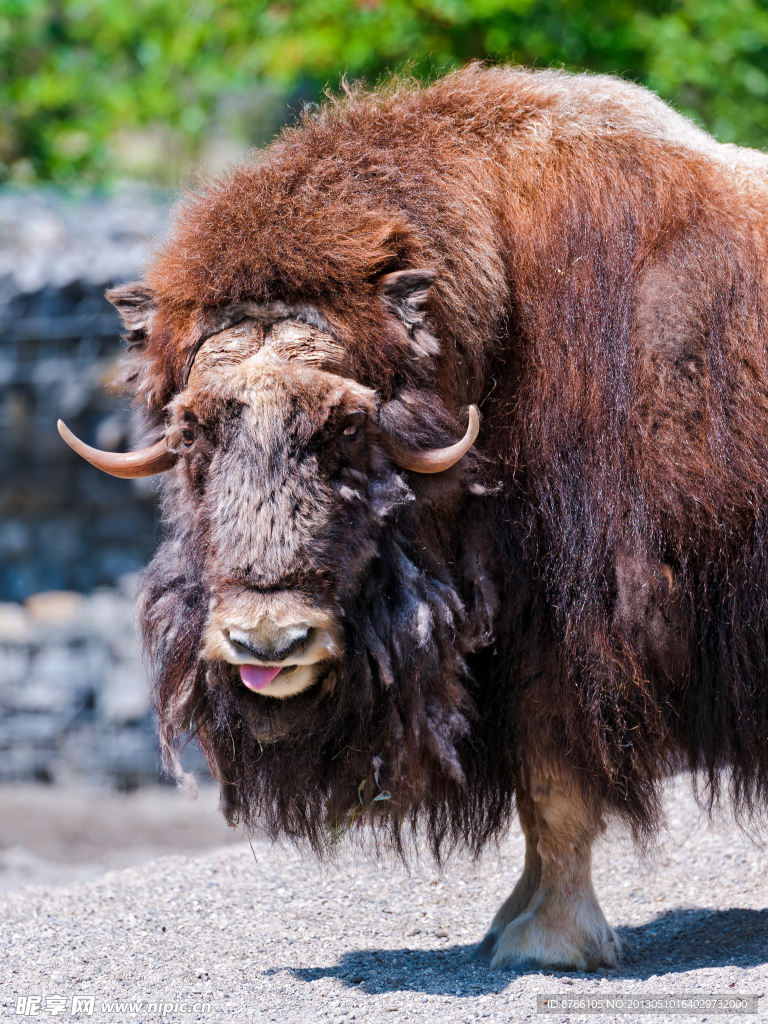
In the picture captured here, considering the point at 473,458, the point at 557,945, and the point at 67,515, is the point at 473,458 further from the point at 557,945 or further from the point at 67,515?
the point at 67,515

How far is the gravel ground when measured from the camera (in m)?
2.34

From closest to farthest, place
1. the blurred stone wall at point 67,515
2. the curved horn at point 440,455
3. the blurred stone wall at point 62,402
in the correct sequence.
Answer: the curved horn at point 440,455 → the blurred stone wall at point 67,515 → the blurred stone wall at point 62,402

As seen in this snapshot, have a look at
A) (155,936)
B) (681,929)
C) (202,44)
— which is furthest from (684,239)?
(202,44)

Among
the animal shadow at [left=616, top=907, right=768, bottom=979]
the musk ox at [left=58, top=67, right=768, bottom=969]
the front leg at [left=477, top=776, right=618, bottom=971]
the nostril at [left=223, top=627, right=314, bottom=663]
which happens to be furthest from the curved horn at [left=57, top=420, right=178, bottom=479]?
the animal shadow at [left=616, top=907, right=768, bottom=979]

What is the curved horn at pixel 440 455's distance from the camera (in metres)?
2.27

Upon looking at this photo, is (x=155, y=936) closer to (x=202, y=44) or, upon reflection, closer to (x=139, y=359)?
(x=139, y=359)

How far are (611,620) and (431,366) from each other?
61cm

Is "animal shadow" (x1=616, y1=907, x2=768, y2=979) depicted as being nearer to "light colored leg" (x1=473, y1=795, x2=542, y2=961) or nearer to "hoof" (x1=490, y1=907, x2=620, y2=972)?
"hoof" (x1=490, y1=907, x2=620, y2=972)

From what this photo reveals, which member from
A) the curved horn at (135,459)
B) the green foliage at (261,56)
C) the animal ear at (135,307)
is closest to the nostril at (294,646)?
the curved horn at (135,459)

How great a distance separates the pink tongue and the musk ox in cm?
5

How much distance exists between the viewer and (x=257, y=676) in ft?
7.18

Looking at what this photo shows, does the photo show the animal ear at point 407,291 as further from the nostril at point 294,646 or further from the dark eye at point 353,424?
the nostril at point 294,646

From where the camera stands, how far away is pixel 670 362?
239 cm

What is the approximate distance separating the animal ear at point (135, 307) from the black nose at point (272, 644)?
0.77 meters
